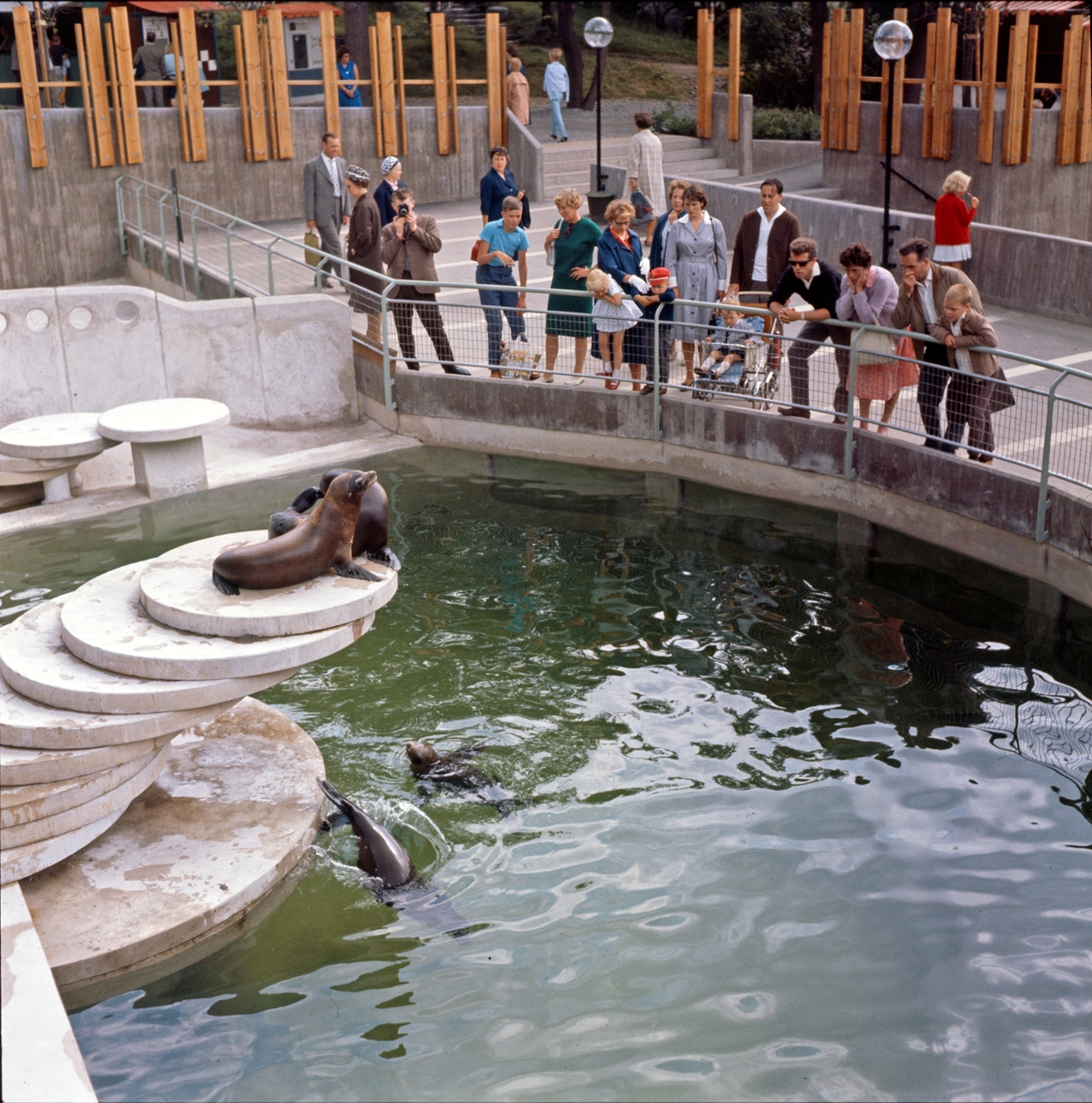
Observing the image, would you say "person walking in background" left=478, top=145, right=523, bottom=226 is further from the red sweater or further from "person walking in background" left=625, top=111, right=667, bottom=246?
the red sweater

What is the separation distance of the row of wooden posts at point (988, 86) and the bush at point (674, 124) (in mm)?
4482

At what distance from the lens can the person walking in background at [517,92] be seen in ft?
83.7

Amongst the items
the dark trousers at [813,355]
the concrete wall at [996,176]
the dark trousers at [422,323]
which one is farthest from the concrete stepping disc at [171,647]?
the concrete wall at [996,176]

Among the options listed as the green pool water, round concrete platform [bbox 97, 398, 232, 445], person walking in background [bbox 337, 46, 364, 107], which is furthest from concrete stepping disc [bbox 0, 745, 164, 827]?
person walking in background [bbox 337, 46, 364, 107]

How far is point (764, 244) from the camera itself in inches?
540

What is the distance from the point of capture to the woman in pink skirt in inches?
471

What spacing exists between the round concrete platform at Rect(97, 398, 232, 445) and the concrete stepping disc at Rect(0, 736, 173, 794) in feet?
21.0

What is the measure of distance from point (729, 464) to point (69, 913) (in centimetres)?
836

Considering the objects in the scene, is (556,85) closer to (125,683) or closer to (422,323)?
(422,323)

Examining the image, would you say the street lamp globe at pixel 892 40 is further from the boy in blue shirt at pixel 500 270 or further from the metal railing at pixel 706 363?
the boy in blue shirt at pixel 500 270

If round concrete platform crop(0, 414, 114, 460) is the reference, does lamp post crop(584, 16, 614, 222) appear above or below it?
above

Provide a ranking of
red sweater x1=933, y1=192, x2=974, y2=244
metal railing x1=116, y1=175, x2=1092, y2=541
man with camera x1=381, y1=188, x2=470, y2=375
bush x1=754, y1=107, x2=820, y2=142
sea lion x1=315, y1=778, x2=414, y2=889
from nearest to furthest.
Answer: sea lion x1=315, y1=778, x2=414, y2=889 → metal railing x1=116, y1=175, x2=1092, y2=541 → man with camera x1=381, y1=188, x2=470, y2=375 → red sweater x1=933, y1=192, x2=974, y2=244 → bush x1=754, y1=107, x2=820, y2=142

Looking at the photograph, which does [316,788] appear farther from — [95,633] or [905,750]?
[905,750]

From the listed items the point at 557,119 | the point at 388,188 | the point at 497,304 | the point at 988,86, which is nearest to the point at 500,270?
the point at 497,304
